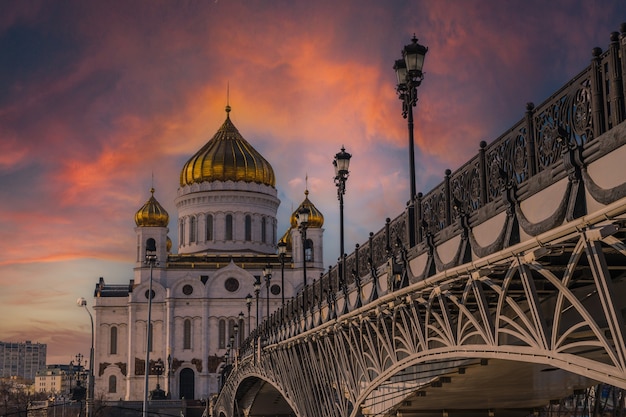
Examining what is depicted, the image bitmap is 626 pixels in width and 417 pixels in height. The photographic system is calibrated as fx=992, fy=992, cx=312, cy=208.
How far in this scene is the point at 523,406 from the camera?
2417 cm

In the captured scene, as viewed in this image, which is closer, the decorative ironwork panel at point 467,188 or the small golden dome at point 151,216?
the decorative ironwork panel at point 467,188

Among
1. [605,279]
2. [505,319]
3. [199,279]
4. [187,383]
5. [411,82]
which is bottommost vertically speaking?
[505,319]

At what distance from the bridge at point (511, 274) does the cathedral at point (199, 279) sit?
226 feet

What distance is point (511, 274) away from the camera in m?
11.0

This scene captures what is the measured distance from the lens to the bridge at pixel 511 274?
918 cm

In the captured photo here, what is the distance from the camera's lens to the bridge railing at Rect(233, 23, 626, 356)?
9.35 meters

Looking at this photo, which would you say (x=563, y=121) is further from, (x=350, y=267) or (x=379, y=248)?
(x=350, y=267)

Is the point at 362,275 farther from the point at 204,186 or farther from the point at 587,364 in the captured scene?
the point at 204,186

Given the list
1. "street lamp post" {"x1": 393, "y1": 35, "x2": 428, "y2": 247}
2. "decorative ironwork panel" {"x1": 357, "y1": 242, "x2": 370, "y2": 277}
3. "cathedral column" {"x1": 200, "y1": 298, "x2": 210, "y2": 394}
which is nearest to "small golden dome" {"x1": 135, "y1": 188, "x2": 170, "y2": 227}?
"cathedral column" {"x1": 200, "y1": 298, "x2": 210, "y2": 394}

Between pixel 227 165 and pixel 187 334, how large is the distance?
16835 millimetres

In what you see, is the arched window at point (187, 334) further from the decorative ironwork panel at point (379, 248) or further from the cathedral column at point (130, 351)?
the decorative ironwork panel at point (379, 248)

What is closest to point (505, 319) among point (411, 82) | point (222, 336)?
point (411, 82)

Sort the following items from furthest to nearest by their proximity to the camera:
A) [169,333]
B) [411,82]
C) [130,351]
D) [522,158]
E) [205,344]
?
1. [205,344]
2. [169,333]
3. [130,351]
4. [411,82]
5. [522,158]

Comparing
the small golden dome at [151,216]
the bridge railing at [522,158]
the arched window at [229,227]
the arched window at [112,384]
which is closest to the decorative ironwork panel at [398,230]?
the bridge railing at [522,158]
